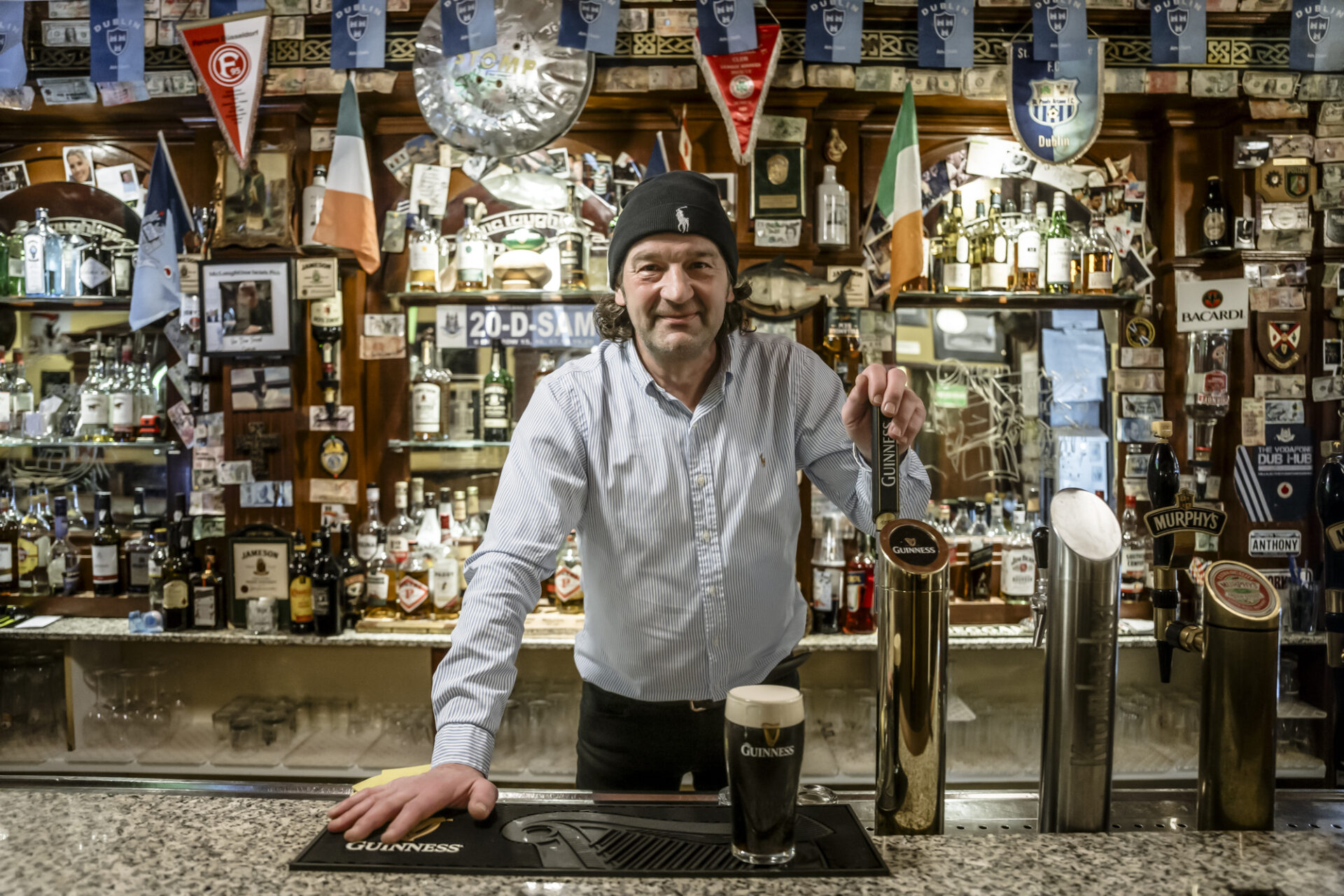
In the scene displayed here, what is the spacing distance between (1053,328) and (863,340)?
0.77 meters

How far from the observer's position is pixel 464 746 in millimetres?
1047

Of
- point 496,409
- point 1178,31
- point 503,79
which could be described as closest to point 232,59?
point 503,79

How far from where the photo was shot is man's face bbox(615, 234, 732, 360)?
152 cm

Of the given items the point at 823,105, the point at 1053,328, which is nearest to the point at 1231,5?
the point at 1053,328

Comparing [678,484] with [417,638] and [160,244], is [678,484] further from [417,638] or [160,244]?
[160,244]

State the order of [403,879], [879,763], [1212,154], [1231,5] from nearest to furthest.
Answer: [403,879] < [879,763] < [1231,5] < [1212,154]

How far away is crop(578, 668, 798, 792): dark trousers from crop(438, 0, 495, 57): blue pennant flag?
198 centimetres

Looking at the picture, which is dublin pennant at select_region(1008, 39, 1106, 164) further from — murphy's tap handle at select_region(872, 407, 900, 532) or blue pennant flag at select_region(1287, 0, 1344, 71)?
murphy's tap handle at select_region(872, 407, 900, 532)

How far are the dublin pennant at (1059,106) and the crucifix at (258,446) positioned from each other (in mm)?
2708

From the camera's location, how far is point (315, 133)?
3.01 meters

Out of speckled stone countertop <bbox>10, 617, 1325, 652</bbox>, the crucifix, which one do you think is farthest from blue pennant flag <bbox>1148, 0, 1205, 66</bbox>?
the crucifix

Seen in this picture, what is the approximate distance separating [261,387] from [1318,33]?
3.77 meters

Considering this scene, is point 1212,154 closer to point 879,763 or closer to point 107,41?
point 879,763

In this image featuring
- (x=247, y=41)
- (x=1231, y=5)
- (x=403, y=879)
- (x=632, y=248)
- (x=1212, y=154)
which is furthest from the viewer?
(x=1212, y=154)
